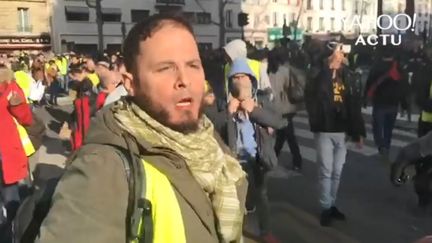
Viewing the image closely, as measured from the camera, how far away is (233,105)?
14.1 feet

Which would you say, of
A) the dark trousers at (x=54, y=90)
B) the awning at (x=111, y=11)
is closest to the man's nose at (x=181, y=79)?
the awning at (x=111, y=11)

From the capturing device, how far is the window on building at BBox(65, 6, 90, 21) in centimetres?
1643

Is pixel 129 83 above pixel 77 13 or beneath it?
beneath

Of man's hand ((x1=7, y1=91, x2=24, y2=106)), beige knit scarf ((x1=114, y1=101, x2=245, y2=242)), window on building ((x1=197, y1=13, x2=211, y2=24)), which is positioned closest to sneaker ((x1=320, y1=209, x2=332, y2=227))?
window on building ((x1=197, y1=13, x2=211, y2=24))

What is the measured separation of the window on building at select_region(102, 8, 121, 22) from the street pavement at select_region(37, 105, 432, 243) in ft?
21.4

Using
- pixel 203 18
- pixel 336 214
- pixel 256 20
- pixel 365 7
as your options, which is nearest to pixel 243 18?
pixel 256 20

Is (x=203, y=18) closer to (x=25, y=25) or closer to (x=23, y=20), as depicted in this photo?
(x=25, y=25)

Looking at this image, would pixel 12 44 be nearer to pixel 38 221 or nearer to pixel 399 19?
pixel 399 19

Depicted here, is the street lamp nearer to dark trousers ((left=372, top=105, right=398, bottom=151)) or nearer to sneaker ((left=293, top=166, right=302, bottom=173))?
dark trousers ((left=372, top=105, right=398, bottom=151))

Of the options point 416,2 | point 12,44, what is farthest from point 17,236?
point 12,44

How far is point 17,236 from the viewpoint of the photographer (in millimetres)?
1382

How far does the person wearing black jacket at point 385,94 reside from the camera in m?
8.65

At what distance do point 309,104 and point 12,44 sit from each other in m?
15.4

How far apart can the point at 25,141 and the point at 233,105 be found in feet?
5.87
